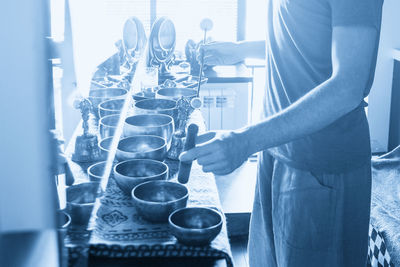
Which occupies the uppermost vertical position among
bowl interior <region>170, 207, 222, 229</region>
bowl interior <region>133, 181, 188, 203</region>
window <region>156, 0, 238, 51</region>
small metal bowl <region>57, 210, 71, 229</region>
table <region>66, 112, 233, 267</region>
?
window <region>156, 0, 238, 51</region>

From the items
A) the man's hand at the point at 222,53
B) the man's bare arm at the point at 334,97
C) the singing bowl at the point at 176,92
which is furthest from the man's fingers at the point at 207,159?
the singing bowl at the point at 176,92

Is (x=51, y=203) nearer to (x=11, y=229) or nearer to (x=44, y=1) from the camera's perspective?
(x=11, y=229)

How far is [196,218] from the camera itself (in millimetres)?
1138

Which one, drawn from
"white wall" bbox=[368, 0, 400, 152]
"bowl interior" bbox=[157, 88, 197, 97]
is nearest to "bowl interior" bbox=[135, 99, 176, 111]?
"bowl interior" bbox=[157, 88, 197, 97]

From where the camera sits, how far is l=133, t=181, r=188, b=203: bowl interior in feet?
4.00

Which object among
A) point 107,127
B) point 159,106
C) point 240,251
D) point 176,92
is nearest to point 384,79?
point 240,251

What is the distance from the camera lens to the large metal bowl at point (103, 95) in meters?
1.83

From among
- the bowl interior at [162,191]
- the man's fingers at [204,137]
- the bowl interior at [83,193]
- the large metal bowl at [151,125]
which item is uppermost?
the man's fingers at [204,137]

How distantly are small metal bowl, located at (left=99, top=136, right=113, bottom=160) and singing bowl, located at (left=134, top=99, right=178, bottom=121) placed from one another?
1.17 ft

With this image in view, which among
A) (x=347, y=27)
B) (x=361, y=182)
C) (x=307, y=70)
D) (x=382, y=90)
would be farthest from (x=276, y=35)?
(x=382, y=90)

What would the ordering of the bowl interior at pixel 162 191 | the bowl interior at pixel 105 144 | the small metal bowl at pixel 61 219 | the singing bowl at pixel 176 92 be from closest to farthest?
the small metal bowl at pixel 61 219
the bowl interior at pixel 162 191
the bowl interior at pixel 105 144
the singing bowl at pixel 176 92

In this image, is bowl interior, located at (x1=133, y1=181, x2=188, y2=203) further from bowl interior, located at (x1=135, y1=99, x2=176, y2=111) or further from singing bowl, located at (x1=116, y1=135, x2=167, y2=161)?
bowl interior, located at (x1=135, y1=99, x2=176, y2=111)

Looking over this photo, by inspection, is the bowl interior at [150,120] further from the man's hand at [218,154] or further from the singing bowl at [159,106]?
the man's hand at [218,154]

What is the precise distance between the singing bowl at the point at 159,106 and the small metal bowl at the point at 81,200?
66 cm
